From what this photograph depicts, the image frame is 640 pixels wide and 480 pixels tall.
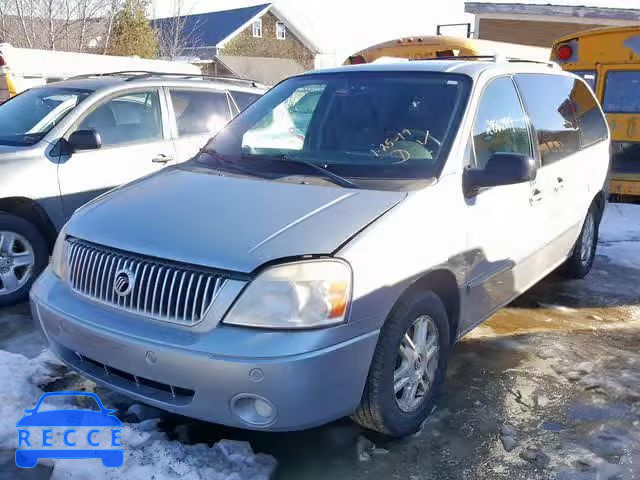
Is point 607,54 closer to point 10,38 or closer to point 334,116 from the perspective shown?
point 334,116

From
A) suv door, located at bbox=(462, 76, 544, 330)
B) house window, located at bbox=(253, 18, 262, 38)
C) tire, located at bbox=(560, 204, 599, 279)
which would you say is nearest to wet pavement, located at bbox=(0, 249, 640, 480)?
suv door, located at bbox=(462, 76, 544, 330)

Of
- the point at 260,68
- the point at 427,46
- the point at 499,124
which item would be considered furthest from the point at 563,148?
the point at 260,68

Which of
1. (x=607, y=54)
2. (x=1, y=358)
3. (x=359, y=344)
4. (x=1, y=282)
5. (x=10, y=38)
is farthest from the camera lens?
(x=10, y=38)

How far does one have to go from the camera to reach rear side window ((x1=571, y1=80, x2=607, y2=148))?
5289 millimetres

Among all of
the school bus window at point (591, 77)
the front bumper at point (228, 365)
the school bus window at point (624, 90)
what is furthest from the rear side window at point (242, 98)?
the school bus window at point (624, 90)

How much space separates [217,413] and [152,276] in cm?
65

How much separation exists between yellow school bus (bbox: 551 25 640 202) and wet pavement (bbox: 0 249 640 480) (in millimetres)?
4039

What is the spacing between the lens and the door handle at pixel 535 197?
13.3 feet

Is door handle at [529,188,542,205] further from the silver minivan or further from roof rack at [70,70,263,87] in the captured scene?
roof rack at [70,70,263,87]

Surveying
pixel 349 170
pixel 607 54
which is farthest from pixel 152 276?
Result: pixel 607 54

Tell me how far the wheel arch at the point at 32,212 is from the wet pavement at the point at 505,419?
26.5 inches

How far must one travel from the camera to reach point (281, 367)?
97.3 inches

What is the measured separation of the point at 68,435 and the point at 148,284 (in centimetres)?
90

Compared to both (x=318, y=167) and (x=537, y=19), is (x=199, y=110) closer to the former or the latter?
(x=318, y=167)
